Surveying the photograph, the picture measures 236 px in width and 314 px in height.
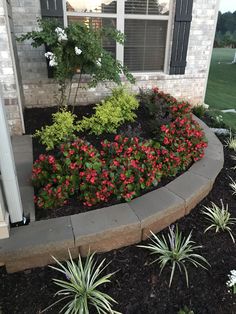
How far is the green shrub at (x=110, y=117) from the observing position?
3.22 metres

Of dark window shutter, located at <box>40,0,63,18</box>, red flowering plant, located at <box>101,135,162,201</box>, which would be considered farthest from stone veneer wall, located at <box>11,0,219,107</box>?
red flowering plant, located at <box>101,135,162,201</box>

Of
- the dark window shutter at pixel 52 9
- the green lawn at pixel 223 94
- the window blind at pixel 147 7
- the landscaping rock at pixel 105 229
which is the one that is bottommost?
the green lawn at pixel 223 94

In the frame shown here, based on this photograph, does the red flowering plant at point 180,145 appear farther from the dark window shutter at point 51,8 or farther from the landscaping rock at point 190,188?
the dark window shutter at point 51,8

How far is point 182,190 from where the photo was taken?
7.36 feet

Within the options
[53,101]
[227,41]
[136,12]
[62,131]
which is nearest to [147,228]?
[62,131]

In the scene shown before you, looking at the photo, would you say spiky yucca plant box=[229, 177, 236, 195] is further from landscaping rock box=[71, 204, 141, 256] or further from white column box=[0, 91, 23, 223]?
white column box=[0, 91, 23, 223]

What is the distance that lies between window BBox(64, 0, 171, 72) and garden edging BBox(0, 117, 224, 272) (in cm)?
311

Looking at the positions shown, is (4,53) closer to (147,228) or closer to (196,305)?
(147,228)

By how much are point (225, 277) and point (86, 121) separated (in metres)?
2.35

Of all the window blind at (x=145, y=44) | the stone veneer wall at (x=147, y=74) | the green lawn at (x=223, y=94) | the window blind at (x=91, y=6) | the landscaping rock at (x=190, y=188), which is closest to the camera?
the landscaping rock at (x=190, y=188)

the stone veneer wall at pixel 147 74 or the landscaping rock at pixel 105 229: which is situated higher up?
the stone veneer wall at pixel 147 74

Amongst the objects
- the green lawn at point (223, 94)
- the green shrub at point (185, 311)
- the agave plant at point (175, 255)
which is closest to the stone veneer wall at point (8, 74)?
the agave plant at point (175, 255)

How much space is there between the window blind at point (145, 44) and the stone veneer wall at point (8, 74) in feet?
6.91

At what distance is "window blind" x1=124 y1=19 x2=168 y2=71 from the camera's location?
14.4ft
